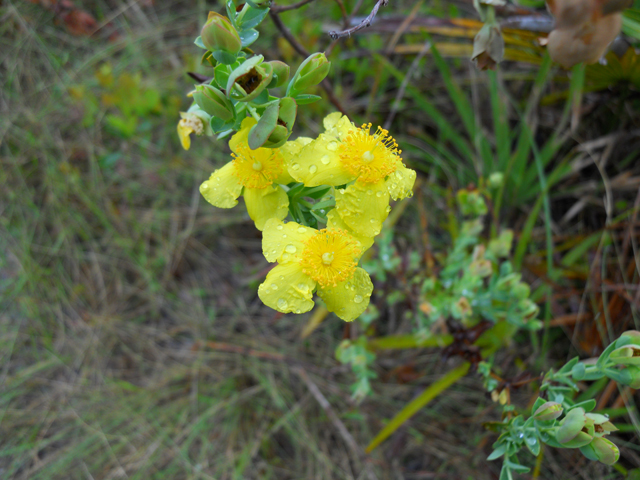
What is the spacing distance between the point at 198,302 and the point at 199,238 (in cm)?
40

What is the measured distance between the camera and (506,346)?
2090mm

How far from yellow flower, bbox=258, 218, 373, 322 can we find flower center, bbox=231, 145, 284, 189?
0.11 meters

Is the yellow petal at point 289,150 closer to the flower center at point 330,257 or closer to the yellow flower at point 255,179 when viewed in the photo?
the yellow flower at point 255,179

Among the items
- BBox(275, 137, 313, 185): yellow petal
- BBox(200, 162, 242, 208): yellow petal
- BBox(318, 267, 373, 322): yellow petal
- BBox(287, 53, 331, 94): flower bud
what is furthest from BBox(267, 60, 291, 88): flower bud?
BBox(318, 267, 373, 322): yellow petal

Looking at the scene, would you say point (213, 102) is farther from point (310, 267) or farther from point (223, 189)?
point (310, 267)

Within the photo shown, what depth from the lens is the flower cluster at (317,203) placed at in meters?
1.00

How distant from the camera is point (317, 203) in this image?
1.04 m

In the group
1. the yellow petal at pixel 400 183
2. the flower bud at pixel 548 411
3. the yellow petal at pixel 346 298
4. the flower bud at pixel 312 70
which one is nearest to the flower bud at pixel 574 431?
the flower bud at pixel 548 411

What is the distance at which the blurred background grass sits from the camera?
2117mm

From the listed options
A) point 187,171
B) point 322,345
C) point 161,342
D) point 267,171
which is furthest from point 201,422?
point 267,171

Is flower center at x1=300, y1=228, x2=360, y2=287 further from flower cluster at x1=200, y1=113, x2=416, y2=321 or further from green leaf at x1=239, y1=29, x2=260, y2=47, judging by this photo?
green leaf at x1=239, y1=29, x2=260, y2=47

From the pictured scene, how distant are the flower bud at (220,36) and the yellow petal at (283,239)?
0.38 meters

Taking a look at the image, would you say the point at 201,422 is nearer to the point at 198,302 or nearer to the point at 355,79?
the point at 198,302

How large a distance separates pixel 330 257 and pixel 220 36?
54 centimetres
